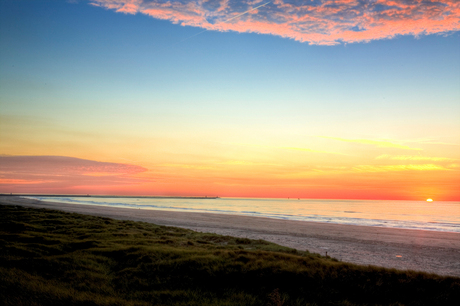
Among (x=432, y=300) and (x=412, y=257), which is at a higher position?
(x=432, y=300)

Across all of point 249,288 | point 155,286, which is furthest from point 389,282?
point 155,286

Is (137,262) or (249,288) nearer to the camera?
(249,288)

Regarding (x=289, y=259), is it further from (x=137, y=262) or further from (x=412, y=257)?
(x=412, y=257)

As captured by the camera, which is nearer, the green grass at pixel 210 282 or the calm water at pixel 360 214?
the green grass at pixel 210 282

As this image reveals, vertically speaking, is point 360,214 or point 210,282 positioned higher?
point 210,282

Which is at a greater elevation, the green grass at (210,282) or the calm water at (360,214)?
the green grass at (210,282)

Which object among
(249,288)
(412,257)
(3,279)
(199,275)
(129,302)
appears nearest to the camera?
(129,302)

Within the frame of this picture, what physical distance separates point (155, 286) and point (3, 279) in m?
4.34

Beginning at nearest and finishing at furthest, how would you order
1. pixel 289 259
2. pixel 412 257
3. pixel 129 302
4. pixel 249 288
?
pixel 129 302, pixel 249 288, pixel 289 259, pixel 412 257

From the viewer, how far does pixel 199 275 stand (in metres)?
10.6

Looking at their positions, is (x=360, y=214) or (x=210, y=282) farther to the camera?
(x=360, y=214)

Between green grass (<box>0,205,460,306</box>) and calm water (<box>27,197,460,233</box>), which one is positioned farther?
calm water (<box>27,197,460,233</box>)

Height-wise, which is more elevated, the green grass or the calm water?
the green grass

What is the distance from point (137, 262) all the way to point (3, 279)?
4.82 meters
